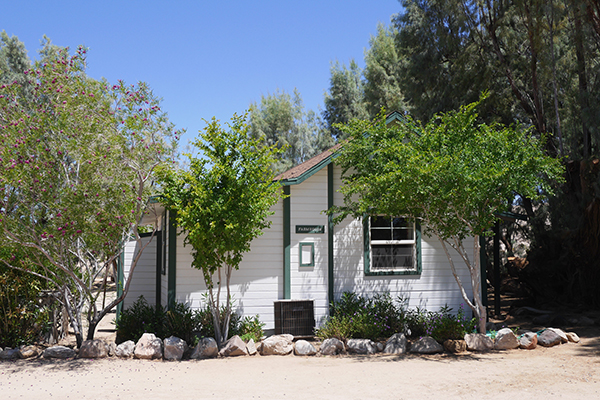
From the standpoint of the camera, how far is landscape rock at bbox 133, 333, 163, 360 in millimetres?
8586

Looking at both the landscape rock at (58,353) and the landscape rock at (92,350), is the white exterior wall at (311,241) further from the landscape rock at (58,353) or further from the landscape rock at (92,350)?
the landscape rock at (58,353)

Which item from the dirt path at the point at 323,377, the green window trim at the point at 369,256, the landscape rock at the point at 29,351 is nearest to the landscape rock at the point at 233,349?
the dirt path at the point at 323,377

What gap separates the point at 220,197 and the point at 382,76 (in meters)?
19.5

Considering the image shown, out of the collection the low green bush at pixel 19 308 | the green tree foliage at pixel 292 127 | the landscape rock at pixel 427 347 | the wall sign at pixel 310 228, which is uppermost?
the green tree foliage at pixel 292 127

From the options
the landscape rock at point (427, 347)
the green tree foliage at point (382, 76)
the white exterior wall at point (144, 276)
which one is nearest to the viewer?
A: the landscape rock at point (427, 347)

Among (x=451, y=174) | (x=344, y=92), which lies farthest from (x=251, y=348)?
(x=344, y=92)

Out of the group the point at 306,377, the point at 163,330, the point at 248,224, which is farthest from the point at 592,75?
the point at 163,330

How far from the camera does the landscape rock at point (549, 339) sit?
9.36m

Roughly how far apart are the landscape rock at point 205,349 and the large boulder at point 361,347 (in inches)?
98.4

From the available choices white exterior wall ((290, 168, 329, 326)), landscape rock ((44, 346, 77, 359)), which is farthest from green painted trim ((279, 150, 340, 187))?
landscape rock ((44, 346, 77, 359))

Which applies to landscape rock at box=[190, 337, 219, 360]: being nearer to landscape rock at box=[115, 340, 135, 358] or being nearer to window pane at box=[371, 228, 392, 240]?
landscape rock at box=[115, 340, 135, 358]

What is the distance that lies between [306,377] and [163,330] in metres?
3.41

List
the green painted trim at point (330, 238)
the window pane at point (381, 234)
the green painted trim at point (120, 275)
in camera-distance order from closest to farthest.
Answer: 1. the green painted trim at point (330, 238)
2. the window pane at point (381, 234)
3. the green painted trim at point (120, 275)

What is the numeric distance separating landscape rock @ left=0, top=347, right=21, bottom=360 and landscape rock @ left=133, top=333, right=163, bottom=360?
2148 mm
